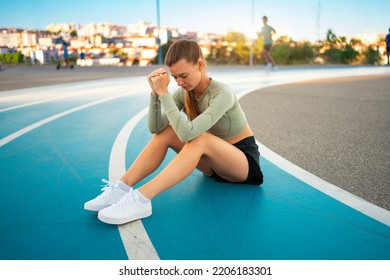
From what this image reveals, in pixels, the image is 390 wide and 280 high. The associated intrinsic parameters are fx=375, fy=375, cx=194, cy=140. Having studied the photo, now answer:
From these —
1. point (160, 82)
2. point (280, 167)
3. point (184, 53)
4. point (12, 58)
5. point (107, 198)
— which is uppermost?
point (184, 53)

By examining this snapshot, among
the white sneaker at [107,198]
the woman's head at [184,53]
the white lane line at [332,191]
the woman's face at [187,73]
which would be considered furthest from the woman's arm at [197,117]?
the white lane line at [332,191]

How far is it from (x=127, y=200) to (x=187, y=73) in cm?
107

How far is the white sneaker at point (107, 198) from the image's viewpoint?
9.49 ft

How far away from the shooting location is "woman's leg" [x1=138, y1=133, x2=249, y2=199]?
9.30 ft

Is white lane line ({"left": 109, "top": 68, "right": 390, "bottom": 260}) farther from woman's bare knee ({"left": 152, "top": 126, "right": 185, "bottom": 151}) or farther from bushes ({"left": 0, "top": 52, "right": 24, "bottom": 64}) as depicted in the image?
bushes ({"left": 0, "top": 52, "right": 24, "bottom": 64})

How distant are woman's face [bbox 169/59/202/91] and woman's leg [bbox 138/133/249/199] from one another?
0.43m

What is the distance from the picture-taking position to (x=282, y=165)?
13.3ft

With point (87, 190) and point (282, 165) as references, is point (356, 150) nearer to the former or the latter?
point (282, 165)

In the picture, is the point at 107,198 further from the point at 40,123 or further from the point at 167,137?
the point at 40,123

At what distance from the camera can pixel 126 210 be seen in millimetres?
2740

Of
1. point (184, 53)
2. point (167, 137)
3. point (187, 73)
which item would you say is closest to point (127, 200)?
point (167, 137)

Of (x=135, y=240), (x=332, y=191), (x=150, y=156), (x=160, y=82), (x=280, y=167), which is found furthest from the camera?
(x=280, y=167)
